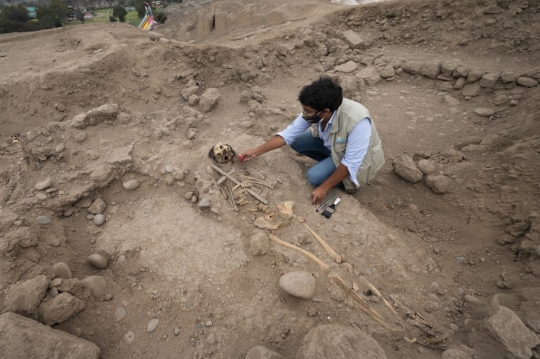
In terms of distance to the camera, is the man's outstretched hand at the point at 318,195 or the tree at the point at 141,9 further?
the tree at the point at 141,9

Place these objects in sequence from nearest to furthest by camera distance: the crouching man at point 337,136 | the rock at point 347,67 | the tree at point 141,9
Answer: the crouching man at point 337,136, the rock at point 347,67, the tree at point 141,9

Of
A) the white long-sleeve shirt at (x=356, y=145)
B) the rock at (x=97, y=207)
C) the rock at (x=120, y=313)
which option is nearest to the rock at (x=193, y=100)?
the rock at (x=97, y=207)

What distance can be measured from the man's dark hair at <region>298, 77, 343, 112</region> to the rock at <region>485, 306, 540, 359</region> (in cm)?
196

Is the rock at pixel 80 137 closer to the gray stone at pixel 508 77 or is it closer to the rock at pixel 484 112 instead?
the rock at pixel 484 112

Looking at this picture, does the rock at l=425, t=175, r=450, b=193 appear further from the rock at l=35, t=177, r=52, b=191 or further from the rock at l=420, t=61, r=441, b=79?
the rock at l=35, t=177, r=52, b=191

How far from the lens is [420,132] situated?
4.30 m

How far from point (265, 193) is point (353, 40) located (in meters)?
5.03

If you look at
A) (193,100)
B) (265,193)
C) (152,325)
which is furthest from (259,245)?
(193,100)

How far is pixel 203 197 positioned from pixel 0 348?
1765mm

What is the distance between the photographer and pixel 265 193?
3.03 metres

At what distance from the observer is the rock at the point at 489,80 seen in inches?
175

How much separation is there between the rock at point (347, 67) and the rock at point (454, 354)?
5148 millimetres

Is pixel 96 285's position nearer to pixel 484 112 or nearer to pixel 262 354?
pixel 262 354

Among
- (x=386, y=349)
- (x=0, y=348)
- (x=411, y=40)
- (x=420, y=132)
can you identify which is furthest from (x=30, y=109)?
(x=411, y=40)
